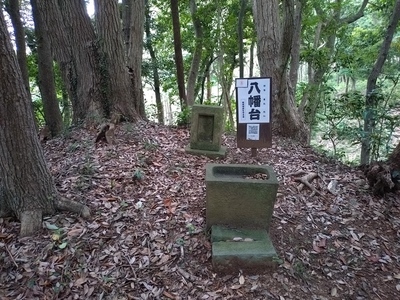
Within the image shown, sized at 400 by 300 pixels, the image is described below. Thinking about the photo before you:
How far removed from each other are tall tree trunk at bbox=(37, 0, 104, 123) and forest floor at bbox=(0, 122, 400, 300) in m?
1.39

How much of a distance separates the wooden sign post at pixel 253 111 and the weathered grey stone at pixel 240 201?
154cm

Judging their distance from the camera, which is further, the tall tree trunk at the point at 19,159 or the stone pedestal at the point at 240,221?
the stone pedestal at the point at 240,221

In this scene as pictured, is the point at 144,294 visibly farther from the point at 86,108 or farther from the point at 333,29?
the point at 333,29

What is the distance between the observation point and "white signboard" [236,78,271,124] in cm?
434

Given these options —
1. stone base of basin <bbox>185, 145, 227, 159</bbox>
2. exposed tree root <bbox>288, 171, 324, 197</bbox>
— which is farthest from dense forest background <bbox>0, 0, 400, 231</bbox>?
stone base of basin <bbox>185, 145, 227, 159</bbox>

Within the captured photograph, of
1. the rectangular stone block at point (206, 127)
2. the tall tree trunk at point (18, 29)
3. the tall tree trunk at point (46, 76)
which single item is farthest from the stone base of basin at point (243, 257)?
the tall tree trunk at point (18, 29)

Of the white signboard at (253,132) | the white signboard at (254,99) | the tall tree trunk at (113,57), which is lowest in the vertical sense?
the white signboard at (253,132)

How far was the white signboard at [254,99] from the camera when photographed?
14.2ft

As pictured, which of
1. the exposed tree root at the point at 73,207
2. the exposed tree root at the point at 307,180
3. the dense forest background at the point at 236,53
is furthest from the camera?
the dense forest background at the point at 236,53

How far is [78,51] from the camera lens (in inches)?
212

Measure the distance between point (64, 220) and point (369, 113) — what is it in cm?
449

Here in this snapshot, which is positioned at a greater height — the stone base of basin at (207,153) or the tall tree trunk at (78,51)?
the tall tree trunk at (78,51)

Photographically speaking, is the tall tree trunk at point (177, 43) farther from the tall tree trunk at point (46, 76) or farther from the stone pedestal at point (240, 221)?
the stone pedestal at point (240, 221)

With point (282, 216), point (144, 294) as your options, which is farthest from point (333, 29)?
point (144, 294)
